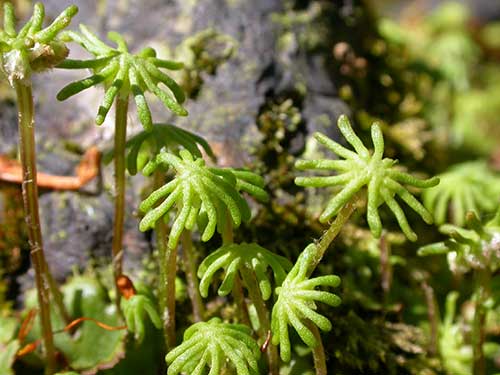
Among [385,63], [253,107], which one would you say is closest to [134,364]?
[253,107]

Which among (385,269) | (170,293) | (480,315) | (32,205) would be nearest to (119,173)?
(32,205)

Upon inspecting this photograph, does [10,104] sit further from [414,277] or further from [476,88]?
[476,88]

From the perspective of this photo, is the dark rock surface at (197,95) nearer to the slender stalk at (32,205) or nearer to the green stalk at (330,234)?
the slender stalk at (32,205)

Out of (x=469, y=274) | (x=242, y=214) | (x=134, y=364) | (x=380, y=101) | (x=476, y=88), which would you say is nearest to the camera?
(x=242, y=214)

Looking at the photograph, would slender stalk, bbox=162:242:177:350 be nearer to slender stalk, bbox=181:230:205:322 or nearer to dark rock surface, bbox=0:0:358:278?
slender stalk, bbox=181:230:205:322

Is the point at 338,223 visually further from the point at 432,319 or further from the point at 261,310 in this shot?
the point at 432,319

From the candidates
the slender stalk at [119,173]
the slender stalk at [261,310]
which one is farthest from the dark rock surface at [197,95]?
the slender stalk at [261,310]
